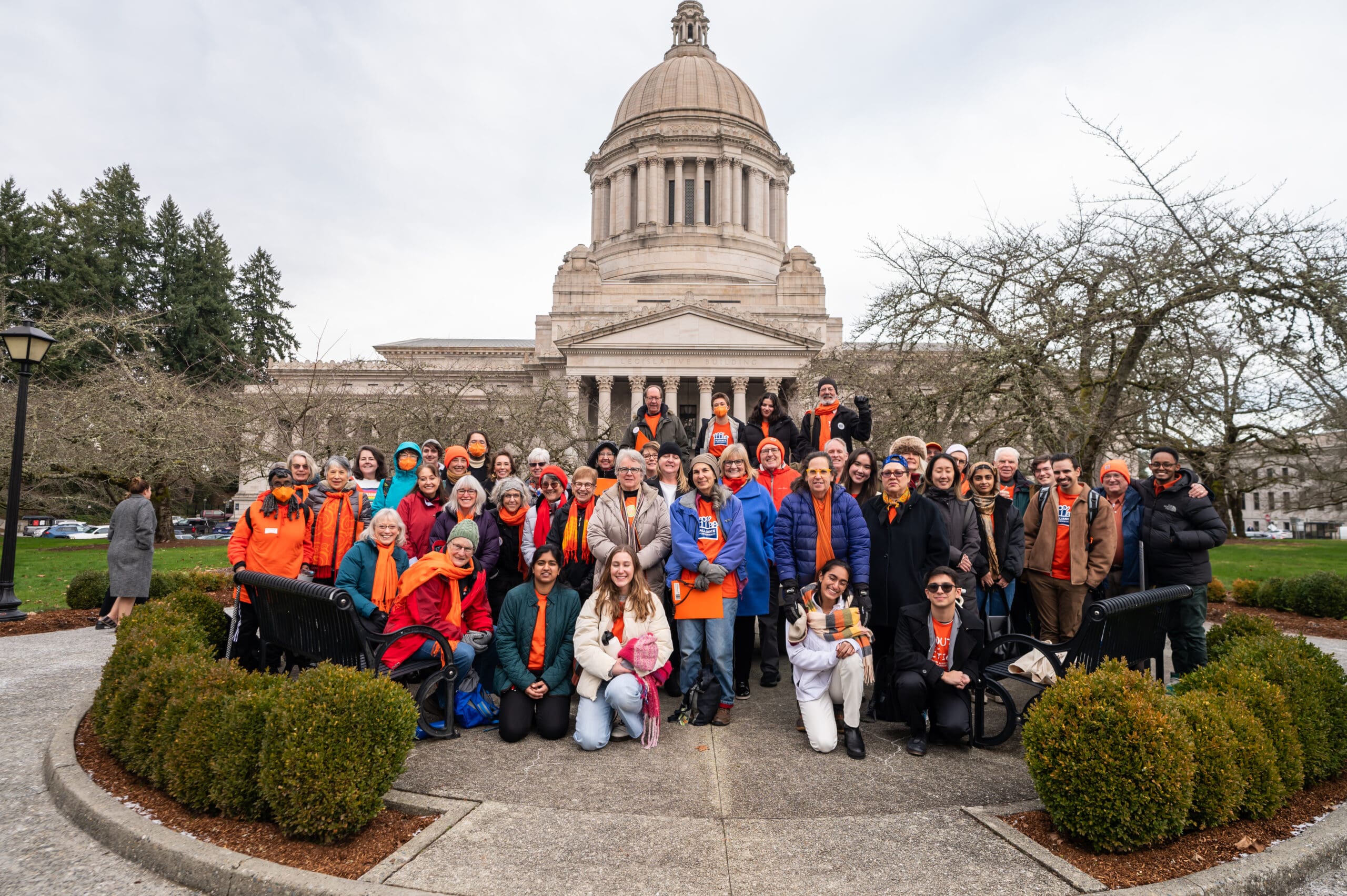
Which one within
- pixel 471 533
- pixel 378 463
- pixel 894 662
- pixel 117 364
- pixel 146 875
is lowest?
pixel 146 875

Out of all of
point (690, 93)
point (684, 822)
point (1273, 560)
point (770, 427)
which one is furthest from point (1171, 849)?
point (690, 93)

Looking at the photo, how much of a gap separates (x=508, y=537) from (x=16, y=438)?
8506 millimetres

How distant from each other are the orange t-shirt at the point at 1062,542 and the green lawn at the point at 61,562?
14.4 meters

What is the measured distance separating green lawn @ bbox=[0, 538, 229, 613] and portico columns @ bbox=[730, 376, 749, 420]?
25.2 m

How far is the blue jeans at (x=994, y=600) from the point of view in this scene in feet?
24.0

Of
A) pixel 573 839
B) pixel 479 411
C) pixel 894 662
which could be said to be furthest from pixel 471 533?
pixel 479 411

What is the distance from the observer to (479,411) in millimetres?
24781

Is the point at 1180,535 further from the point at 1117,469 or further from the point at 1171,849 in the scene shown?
the point at 1171,849

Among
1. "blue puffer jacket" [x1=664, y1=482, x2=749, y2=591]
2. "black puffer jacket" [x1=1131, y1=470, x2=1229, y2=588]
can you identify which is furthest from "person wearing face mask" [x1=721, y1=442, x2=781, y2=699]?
"black puffer jacket" [x1=1131, y1=470, x2=1229, y2=588]

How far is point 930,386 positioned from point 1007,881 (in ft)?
40.4

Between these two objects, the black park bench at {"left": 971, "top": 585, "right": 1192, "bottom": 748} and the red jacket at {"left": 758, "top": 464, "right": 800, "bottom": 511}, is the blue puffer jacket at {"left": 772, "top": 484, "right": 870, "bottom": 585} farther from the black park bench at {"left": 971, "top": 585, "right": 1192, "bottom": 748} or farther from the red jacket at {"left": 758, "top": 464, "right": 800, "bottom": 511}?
the red jacket at {"left": 758, "top": 464, "right": 800, "bottom": 511}

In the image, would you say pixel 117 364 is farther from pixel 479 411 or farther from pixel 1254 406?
pixel 1254 406

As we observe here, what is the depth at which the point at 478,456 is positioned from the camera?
28.3 ft

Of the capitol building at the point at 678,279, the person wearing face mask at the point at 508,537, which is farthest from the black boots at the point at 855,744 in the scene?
the capitol building at the point at 678,279
